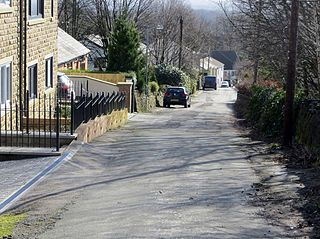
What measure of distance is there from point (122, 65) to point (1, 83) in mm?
28457

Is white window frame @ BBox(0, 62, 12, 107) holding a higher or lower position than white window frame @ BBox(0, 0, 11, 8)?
lower

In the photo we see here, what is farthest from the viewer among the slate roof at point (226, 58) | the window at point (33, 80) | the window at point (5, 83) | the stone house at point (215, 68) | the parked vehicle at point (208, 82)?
the slate roof at point (226, 58)

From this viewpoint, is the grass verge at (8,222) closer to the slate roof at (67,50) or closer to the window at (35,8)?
the window at (35,8)

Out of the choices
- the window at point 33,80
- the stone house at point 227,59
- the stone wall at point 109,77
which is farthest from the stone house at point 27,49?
the stone house at point 227,59

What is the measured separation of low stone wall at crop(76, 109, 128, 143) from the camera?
58.3ft

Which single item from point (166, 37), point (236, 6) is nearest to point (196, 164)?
point (236, 6)

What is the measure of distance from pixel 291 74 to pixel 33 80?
885 centimetres

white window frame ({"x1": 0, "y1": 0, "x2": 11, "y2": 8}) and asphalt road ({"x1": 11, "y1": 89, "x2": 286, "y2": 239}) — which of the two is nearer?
asphalt road ({"x1": 11, "y1": 89, "x2": 286, "y2": 239})

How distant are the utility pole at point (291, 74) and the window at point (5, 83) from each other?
7.85m

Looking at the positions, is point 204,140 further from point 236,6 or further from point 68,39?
point 68,39

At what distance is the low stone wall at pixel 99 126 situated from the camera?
1777 centimetres

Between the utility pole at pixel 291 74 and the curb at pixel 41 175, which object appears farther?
the utility pole at pixel 291 74

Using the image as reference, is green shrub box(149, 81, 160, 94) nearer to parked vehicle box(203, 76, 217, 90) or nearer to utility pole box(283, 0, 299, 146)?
utility pole box(283, 0, 299, 146)

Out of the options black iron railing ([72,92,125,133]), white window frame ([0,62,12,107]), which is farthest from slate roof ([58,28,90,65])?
white window frame ([0,62,12,107])
